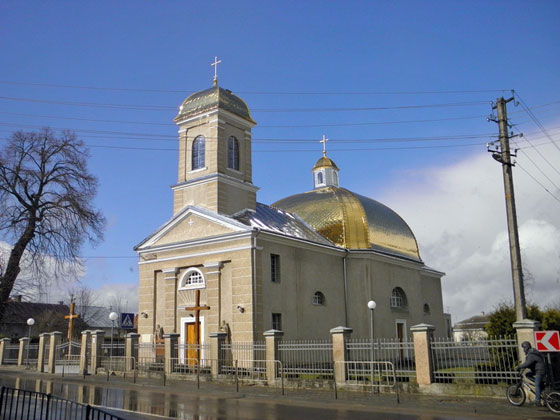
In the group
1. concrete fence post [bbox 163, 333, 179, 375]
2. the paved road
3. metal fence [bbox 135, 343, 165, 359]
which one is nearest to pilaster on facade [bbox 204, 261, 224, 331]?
concrete fence post [bbox 163, 333, 179, 375]

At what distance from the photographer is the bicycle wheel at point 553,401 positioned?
13062mm

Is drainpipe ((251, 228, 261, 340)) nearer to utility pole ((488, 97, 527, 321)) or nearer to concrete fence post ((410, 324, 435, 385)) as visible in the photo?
concrete fence post ((410, 324, 435, 385))

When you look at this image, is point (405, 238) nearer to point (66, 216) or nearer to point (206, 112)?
point (206, 112)

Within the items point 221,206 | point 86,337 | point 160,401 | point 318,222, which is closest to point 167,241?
point 221,206

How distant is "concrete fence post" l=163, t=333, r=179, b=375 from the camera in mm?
22467

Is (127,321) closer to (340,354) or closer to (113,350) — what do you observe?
(113,350)

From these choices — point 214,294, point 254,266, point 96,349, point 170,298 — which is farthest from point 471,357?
point 96,349

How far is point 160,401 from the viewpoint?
15773 millimetres

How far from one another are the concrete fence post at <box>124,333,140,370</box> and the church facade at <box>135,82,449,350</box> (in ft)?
8.37

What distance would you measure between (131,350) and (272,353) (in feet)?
24.1

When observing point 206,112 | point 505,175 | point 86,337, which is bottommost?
point 86,337

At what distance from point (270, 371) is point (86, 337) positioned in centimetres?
1025

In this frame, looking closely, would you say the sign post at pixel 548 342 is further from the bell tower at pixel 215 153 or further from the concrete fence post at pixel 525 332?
the bell tower at pixel 215 153

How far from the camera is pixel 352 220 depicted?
32.5m
